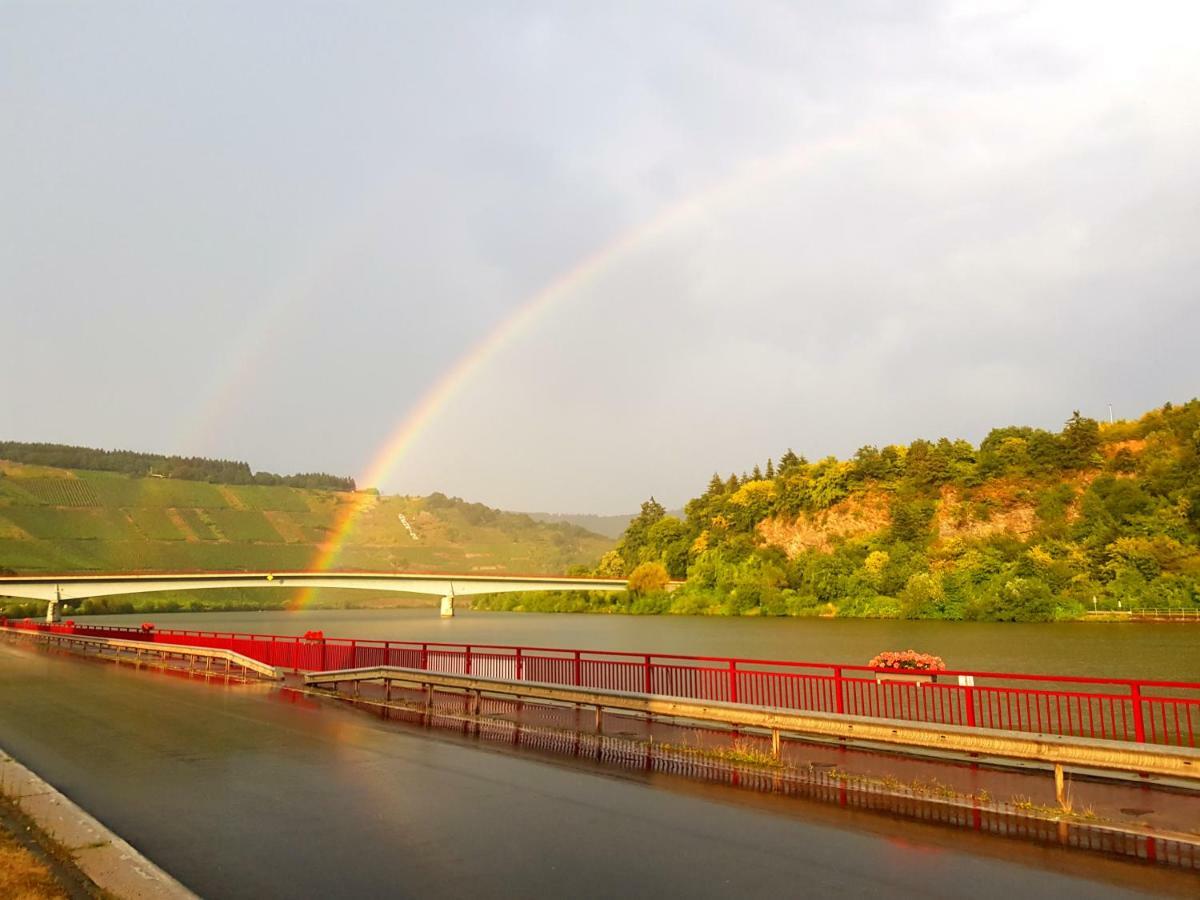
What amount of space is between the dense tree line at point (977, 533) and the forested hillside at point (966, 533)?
0.18 meters

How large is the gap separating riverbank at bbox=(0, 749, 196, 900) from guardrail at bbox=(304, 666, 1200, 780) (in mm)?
8454

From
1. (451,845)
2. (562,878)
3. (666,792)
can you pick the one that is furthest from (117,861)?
(666,792)

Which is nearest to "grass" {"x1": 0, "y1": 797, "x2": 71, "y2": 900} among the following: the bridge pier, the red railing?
the red railing

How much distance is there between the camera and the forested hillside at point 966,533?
8669 centimetres

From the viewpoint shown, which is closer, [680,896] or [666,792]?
[680,896]

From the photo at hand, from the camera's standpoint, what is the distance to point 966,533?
108938 mm

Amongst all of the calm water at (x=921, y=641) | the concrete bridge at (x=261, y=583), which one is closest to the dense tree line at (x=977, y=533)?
the calm water at (x=921, y=641)

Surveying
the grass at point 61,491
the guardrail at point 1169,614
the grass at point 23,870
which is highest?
the grass at point 61,491

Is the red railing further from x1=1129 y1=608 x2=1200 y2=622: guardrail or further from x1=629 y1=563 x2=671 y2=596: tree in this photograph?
x1=629 y1=563 x2=671 y2=596: tree

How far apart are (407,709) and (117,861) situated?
1253cm

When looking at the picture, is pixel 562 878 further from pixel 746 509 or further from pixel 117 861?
pixel 746 509

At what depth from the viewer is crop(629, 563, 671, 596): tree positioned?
132 meters

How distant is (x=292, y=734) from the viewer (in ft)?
54.0

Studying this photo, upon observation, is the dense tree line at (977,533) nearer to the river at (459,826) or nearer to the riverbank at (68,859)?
the river at (459,826)
